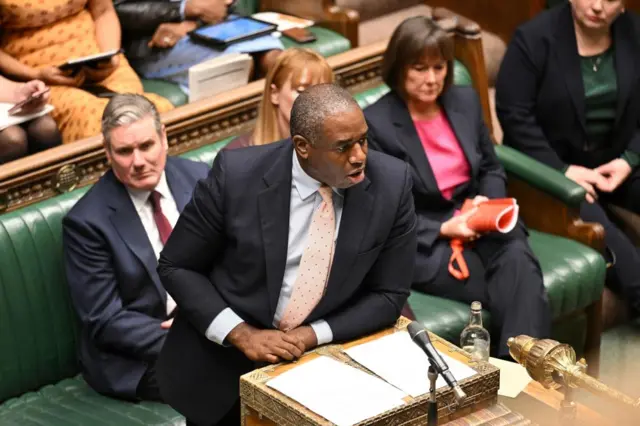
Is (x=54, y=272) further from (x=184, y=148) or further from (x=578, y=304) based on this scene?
(x=578, y=304)

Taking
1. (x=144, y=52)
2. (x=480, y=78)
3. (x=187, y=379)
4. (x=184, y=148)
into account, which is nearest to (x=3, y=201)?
(x=184, y=148)

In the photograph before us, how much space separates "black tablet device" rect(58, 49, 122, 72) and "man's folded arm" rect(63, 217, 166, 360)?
75 centimetres

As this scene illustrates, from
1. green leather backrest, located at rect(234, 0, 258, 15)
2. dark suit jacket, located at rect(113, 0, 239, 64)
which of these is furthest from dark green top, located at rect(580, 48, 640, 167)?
dark suit jacket, located at rect(113, 0, 239, 64)

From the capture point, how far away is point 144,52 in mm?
4398

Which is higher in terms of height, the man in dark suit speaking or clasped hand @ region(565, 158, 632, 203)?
the man in dark suit speaking

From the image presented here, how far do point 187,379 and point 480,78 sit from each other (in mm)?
2041

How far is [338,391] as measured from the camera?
2305mm

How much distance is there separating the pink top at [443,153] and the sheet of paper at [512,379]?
0.96 metres

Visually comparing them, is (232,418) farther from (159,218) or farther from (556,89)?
(556,89)

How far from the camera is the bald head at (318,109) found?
2.40m

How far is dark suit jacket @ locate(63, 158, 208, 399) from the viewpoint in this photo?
126 inches

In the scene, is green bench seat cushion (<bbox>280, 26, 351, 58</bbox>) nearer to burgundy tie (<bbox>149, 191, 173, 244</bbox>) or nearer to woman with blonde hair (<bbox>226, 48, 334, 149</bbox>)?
woman with blonde hair (<bbox>226, 48, 334, 149</bbox>)

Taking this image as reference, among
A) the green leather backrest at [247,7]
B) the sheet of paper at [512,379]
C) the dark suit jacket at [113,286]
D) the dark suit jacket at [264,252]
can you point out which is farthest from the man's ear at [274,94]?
the green leather backrest at [247,7]

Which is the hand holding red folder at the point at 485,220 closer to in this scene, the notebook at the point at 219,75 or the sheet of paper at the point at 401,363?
the notebook at the point at 219,75
